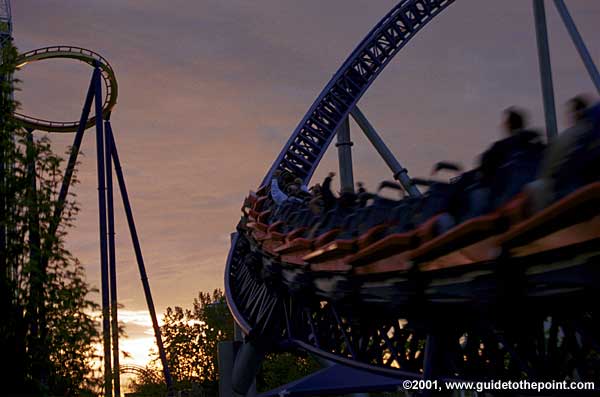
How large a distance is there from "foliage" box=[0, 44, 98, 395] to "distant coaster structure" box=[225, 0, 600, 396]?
2.21 metres

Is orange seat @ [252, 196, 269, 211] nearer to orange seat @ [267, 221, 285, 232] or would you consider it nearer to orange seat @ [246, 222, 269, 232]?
orange seat @ [246, 222, 269, 232]

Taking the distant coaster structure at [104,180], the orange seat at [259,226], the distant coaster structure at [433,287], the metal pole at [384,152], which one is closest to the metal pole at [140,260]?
the distant coaster structure at [104,180]

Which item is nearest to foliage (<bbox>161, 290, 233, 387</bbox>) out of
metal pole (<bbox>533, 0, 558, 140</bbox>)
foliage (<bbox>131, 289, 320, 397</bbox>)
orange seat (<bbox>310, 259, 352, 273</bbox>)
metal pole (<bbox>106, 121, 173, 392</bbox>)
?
foliage (<bbox>131, 289, 320, 397</bbox>)

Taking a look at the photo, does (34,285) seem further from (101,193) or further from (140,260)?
(140,260)

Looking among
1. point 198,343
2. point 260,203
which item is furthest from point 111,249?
point 198,343

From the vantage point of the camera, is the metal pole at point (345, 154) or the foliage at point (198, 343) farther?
the foliage at point (198, 343)

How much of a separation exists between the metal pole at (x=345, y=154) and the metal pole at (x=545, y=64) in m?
5.07

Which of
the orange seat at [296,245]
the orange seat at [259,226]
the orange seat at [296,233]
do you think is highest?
the orange seat at [259,226]

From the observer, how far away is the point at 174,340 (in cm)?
3619

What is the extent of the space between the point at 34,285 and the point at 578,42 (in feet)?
36.9

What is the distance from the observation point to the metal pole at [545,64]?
13523 millimetres

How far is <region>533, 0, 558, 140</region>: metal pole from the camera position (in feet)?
44.4

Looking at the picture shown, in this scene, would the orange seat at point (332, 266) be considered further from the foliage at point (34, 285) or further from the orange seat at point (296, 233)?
the foliage at point (34, 285)

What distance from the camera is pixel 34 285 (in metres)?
7.28
